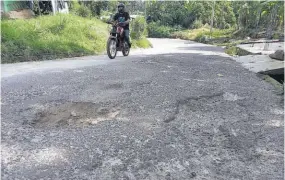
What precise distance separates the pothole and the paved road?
1cm

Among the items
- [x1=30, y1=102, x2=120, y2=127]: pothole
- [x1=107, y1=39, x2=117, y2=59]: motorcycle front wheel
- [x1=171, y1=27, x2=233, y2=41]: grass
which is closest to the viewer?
[x1=30, y1=102, x2=120, y2=127]: pothole

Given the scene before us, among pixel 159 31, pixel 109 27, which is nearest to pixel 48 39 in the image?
pixel 109 27

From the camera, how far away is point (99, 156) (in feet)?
8.83

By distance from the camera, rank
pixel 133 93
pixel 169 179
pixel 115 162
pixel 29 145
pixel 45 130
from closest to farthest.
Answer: pixel 169 179, pixel 115 162, pixel 29 145, pixel 45 130, pixel 133 93

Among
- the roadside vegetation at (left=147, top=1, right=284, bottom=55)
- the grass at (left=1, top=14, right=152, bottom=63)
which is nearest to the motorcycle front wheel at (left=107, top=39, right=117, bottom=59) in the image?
the grass at (left=1, top=14, right=152, bottom=63)

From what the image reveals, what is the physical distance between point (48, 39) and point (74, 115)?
24.3 ft

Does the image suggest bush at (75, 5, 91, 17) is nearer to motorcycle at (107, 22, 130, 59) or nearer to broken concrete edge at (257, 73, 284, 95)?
motorcycle at (107, 22, 130, 59)

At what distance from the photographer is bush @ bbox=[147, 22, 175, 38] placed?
41197 mm

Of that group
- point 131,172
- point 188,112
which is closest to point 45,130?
point 131,172

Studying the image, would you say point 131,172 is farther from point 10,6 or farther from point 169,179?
point 10,6

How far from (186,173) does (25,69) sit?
17.5 ft

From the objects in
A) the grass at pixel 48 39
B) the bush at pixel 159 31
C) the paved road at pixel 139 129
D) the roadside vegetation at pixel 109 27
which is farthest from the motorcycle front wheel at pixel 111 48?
the bush at pixel 159 31

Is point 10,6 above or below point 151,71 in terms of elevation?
above

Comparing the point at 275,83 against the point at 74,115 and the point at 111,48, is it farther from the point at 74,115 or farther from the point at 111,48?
the point at 111,48
